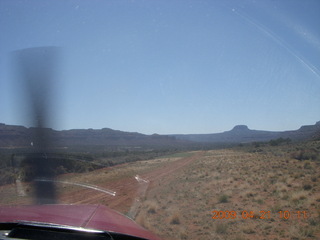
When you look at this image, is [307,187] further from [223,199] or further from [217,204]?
[217,204]

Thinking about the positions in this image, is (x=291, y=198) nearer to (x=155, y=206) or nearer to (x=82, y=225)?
(x=155, y=206)

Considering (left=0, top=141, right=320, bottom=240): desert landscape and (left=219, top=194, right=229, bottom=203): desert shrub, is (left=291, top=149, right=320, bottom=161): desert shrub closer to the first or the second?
(left=0, top=141, right=320, bottom=240): desert landscape

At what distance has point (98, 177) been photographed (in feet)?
78.0

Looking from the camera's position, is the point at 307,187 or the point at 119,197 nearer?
the point at 307,187

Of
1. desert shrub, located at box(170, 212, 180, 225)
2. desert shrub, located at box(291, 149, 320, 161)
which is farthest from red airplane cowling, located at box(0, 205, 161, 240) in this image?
desert shrub, located at box(291, 149, 320, 161)

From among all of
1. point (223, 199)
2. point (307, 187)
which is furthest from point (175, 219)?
point (307, 187)

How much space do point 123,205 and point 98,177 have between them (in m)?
11.0
